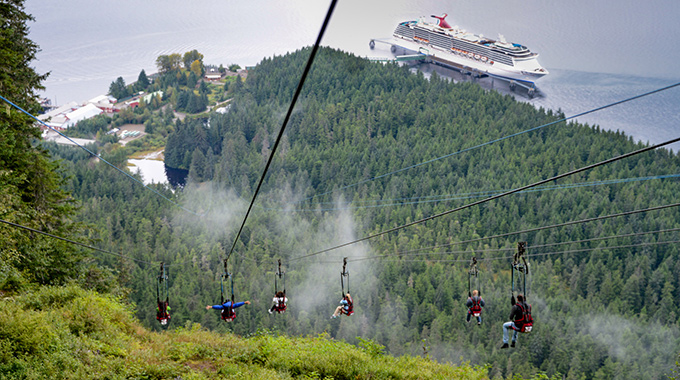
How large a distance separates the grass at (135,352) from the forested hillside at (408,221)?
12003mm

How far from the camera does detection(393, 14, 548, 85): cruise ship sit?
279ft

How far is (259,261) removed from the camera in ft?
184

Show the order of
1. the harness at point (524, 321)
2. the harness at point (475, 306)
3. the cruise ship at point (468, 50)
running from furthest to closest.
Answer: the cruise ship at point (468, 50) < the harness at point (475, 306) < the harness at point (524, 321)

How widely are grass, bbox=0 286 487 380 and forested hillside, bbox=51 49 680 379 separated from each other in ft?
39.4

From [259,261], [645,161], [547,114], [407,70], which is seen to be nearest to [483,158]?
[547,114]

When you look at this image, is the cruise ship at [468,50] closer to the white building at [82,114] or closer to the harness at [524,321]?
the white building at [82,114]

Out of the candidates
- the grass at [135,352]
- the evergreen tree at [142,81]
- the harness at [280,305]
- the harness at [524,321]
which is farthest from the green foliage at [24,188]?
the evergreen tree at [142,81]

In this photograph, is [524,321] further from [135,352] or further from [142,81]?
[142,81]

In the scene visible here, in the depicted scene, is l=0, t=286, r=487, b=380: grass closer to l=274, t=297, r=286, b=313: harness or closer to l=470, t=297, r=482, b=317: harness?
l=274, t=297, r=286, b=313: harness

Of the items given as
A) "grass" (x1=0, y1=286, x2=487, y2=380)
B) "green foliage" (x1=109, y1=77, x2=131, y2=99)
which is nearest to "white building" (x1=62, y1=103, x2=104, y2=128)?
"green foliage" (x1=109, y1=77, x2=131, y2=99)

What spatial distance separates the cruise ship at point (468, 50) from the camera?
279ft

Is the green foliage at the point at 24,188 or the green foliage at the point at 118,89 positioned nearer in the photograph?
the green foliage at the point at 24,188

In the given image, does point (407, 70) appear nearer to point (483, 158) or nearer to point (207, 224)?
point (483, 158)

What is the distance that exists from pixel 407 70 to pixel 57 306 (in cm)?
8403
